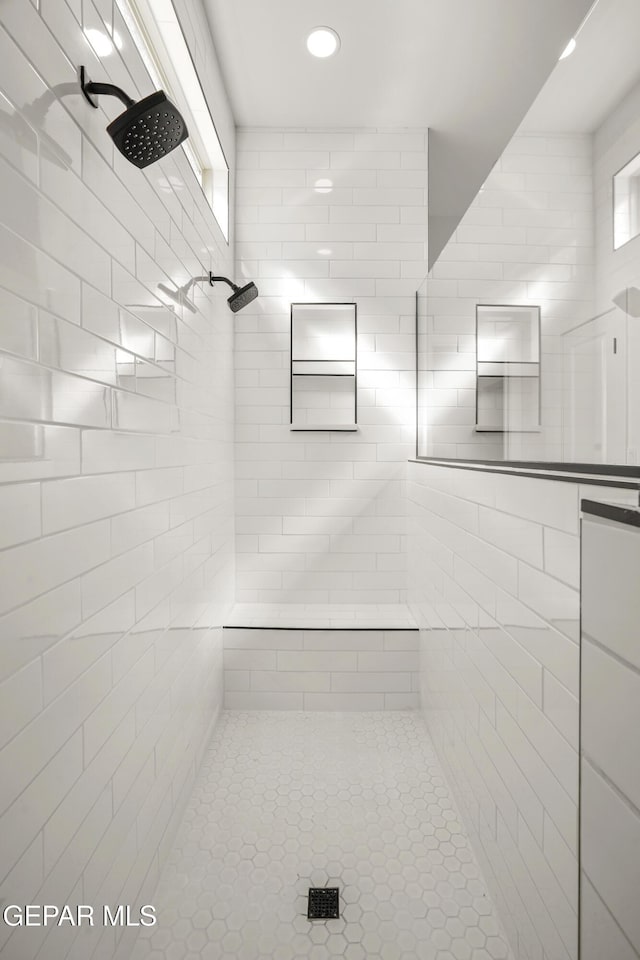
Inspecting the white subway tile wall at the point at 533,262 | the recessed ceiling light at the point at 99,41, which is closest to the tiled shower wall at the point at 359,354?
the white subway tile wall at the point at 533,262

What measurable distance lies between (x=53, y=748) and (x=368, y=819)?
125 centimetres

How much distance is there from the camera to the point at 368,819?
5.49ft

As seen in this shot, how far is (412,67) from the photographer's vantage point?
2357 millimetres

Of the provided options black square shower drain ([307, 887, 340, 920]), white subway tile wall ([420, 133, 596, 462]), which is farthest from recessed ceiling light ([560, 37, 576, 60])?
black square shower drain ([307, 887, 340, 920])

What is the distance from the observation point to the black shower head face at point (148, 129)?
0.87 m

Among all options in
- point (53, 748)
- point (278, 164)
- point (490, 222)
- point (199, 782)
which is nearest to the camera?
point (53, 748)

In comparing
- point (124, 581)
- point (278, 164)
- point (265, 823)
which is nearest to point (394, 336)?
point (278, 164)

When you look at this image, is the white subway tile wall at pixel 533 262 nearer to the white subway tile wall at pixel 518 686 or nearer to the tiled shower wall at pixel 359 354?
the white subway tile wall at pixel 518 686

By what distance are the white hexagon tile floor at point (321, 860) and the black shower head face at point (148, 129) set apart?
176 cm

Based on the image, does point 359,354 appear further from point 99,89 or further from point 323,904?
point 323,904

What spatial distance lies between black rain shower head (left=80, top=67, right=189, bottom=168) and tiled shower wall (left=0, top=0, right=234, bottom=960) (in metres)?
0.05

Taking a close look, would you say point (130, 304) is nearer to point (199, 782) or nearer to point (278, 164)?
point (199, 782)

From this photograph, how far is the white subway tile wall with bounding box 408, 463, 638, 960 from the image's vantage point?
35.3 inches

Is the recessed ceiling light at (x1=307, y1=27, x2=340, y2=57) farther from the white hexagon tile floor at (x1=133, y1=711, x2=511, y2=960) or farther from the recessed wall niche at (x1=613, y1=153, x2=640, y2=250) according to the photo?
the white hexagon tile floor at (x1=133, y1=711, x2=511, y2=960)
